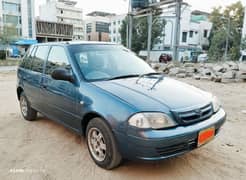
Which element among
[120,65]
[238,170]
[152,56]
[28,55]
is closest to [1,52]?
[152,56]

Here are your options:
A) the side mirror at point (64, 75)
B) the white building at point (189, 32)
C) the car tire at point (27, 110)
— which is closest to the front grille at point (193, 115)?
the side mirror at point (64, 75)

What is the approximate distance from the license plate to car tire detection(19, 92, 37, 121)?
317 centimetres

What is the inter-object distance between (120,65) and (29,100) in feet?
6.66

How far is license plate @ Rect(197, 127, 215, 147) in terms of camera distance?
2364 mm

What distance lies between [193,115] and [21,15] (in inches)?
2098

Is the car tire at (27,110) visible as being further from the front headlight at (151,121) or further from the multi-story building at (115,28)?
the multi-story building at (115,28)

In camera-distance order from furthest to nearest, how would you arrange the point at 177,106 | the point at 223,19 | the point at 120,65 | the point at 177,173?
the point at 223,19, the point at 120,65, the point at 177,173, the point at 177,106

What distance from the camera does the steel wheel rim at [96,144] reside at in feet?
8.57

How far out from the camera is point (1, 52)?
86.2ft

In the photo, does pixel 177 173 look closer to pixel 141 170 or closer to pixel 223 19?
pixel 141 170

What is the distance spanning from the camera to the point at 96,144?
2.71m

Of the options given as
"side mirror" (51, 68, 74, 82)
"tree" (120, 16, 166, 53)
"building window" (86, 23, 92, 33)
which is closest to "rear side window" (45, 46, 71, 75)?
"side mirror" (51, 68, 74, 82)

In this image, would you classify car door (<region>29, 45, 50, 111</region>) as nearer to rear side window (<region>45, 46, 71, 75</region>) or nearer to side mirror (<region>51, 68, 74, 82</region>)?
rear side window (<region>45, 46, 71, 75</region>)

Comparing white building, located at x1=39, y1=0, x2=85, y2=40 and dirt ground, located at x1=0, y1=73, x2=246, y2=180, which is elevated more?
white building, located at x1=39, y1=0, x2=85, y2=40
